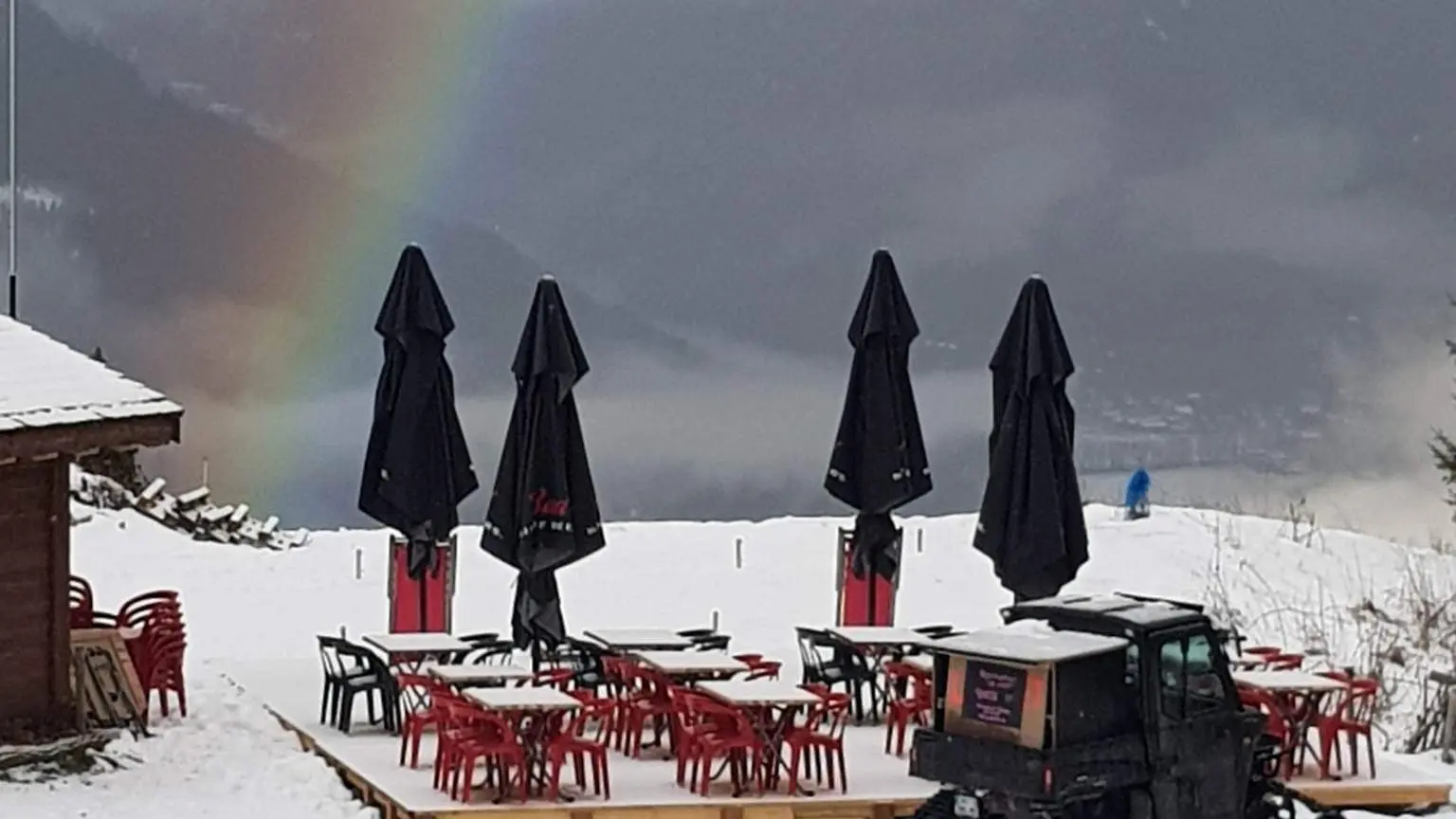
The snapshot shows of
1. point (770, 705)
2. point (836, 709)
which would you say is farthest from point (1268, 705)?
point (770, 705)

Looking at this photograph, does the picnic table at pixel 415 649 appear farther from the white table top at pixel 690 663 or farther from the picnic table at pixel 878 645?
the picnic table at pixel 878 645

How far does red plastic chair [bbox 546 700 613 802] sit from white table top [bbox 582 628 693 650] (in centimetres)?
105

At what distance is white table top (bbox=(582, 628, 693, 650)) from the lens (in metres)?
10.4

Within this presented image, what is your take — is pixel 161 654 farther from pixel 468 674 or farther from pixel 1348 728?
pixel 1348 728

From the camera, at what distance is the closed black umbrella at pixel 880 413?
12.0 meters

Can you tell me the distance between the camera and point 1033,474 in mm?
11469

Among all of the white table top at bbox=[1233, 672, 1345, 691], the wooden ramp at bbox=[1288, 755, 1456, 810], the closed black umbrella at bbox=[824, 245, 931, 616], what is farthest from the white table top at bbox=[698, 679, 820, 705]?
the closed black umbrella at bbox=[824, 245, 931, 616]

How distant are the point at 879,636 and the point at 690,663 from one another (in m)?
1.56

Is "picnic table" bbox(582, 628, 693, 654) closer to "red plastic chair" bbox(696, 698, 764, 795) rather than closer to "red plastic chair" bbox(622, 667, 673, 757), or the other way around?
"red plastic chair" bbox(622, 667, 673, 757)

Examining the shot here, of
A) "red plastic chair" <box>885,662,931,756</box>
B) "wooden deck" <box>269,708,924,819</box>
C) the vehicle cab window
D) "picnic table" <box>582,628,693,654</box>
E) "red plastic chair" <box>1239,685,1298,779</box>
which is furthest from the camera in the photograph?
"picnic table" <box>582,628,693,654</box>

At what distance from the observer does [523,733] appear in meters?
8.73

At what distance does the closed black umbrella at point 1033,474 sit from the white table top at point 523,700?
3.48m

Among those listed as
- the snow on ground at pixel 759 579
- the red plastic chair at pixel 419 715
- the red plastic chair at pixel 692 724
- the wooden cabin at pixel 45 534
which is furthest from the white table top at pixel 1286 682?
the wooden cabin at pixel 45 534

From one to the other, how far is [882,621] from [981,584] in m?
4.45
